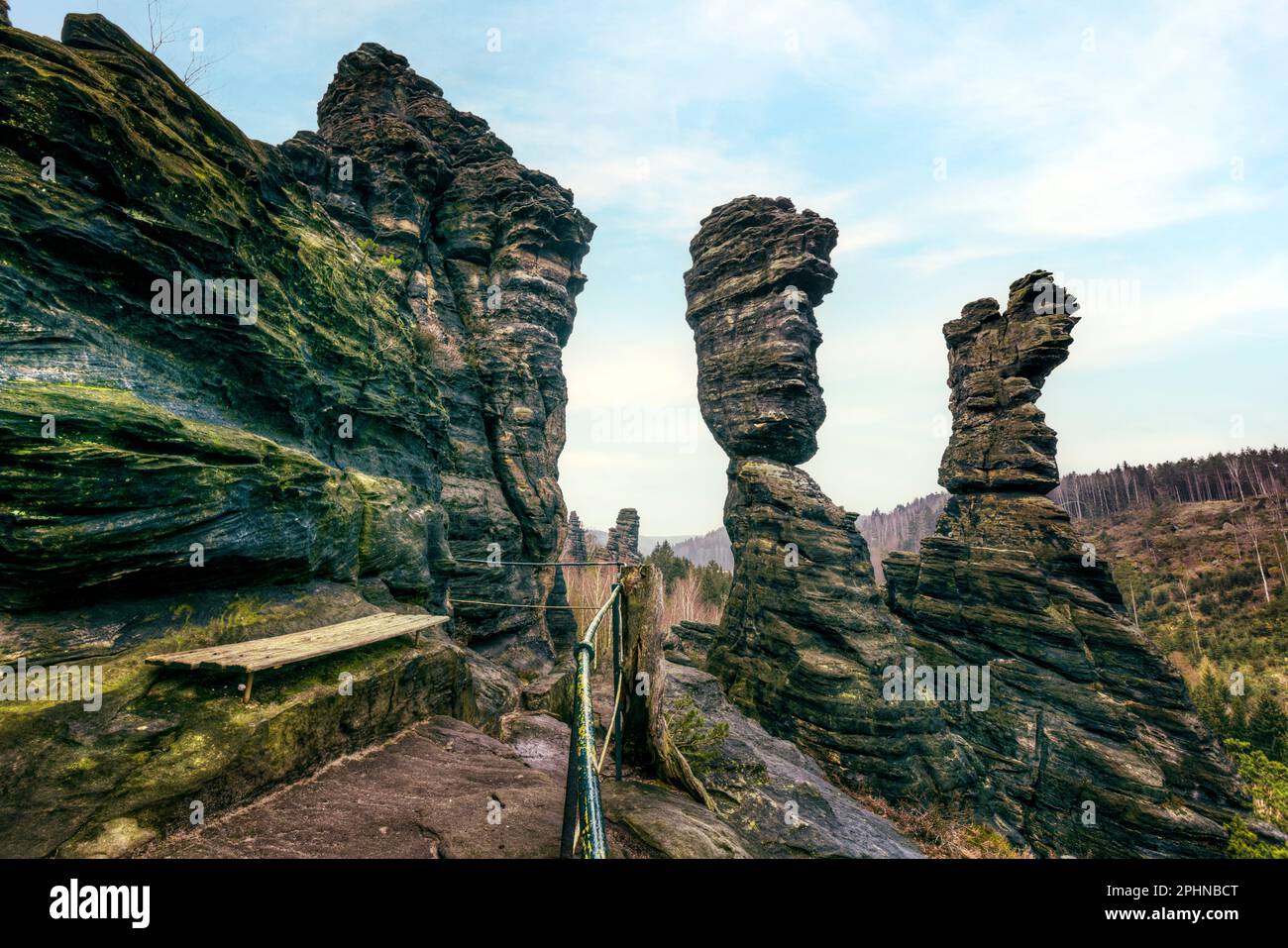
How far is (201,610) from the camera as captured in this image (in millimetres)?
4926

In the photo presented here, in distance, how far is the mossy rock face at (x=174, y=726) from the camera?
3135 millimetres

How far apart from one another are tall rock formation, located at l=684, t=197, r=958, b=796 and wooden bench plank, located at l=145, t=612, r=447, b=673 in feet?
60.6

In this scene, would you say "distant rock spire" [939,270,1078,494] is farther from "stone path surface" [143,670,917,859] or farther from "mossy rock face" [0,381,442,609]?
"mossy rock face" [0,381,442,609]

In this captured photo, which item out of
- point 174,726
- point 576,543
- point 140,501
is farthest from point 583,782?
point 576,543

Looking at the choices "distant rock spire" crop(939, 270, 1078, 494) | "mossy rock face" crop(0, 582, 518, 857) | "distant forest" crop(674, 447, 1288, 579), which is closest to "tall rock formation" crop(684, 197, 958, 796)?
"distant rock spire" crop(939, 270, 1078, 494)

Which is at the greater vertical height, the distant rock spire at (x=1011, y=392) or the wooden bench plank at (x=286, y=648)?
the distant rock spire at (x=1011, y=392)

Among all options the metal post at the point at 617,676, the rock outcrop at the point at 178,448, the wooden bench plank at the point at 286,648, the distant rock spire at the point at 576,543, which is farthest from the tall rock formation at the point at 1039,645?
the distant rock spire at the point at 576,543

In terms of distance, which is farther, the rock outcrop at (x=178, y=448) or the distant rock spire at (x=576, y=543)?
the distant rock spire at (x=576, y=543)

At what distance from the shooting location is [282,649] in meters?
4.54

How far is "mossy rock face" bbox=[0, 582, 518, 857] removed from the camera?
3.13 meters

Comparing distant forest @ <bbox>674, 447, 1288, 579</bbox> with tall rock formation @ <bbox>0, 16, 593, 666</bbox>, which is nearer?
tall rock formation @ <bbox>0, 16, 593, 666</bbox>

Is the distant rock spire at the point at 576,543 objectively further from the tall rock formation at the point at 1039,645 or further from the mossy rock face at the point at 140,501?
the mossy rock face at the point at 140,501

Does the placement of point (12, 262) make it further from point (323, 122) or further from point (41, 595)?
point (323, 122)

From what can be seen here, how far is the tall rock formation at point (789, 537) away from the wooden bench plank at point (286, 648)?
18.5 metres
